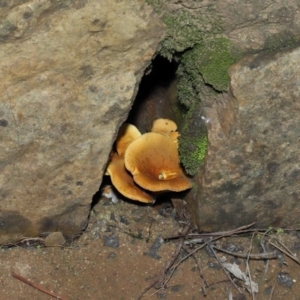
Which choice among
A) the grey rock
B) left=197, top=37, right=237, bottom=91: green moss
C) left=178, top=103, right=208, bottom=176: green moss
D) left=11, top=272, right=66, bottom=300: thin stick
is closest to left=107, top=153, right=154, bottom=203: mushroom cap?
left=178, top=103, right=208, bottom=176: green moss

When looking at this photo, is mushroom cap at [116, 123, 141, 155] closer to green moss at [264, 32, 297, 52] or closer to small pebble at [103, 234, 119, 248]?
small pebble at [103, 234, 119, 248]

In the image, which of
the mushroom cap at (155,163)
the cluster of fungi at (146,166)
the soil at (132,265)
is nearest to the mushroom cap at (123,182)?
the cluster of fungi at (146,166)

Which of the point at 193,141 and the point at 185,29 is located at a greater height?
the point at 185,29

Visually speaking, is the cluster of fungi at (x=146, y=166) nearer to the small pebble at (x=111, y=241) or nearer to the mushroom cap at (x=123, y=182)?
the mushroom cap at (x=123, y=182)

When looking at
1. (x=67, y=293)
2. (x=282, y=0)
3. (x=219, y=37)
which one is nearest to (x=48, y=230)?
(x=67, y=293)

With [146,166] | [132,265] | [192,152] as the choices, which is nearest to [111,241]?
[132,265]

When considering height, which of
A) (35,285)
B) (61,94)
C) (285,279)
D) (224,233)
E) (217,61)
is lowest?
(285,279)

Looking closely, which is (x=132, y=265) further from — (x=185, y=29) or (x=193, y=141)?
(x=185, y=29)
